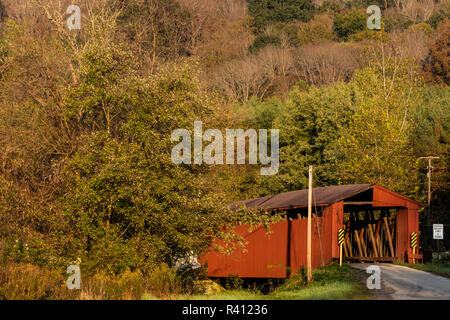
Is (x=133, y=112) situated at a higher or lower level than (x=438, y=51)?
lower

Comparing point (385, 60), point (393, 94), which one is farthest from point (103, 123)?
point (385, 60)

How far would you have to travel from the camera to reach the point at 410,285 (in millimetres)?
21438

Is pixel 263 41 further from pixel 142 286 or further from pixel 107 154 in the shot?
pixel 142 286

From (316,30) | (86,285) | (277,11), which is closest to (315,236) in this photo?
(86,285)

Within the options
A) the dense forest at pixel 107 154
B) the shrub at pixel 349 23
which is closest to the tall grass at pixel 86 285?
the dense forest at pixel 107 154

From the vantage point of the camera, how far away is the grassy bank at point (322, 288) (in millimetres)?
19594

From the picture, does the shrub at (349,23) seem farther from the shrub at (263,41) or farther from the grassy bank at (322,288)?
the grassy bank at (322,288)

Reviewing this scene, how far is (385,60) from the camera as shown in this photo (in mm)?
48969

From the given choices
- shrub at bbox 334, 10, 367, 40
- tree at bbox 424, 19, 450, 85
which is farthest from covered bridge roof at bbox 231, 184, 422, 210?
shrub at bbox 334, 10, 367, 40

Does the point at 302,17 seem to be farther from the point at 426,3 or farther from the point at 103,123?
the point at 103,123

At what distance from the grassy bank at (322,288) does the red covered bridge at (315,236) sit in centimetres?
172

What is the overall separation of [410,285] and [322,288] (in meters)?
2.87

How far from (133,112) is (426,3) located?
86.7 metres

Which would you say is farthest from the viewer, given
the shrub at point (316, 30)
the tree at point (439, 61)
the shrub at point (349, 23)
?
the shrub at point (349, 23)
